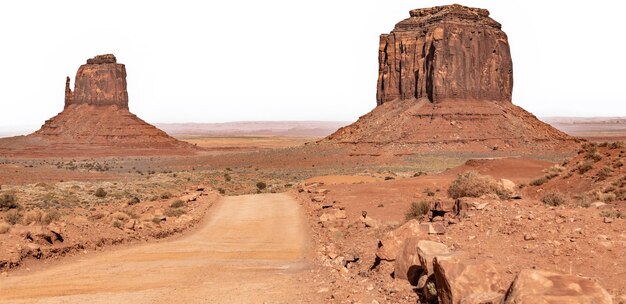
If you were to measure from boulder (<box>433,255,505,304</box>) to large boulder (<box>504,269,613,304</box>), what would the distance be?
1397 mm

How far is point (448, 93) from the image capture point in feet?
305

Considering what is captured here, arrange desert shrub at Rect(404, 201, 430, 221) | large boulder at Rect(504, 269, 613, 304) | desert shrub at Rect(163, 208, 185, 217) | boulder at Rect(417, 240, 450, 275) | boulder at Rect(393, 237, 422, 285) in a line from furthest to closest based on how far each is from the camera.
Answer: desert shrub at Rect(163, 208, 185, 217) < desert shrub at Rect(404, 201, 430, 221) < boulder at Rect(393, 237, 422, 285) < boulder at Rect(417, 240, 450, 275) < large boulder at Rect(504, 269, 613, 304)

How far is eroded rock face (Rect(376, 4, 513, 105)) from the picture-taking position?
93375 millimetres

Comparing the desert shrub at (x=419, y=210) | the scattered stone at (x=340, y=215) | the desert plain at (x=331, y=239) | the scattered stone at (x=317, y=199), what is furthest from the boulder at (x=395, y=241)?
the scattered stone at (x=317, y=199)

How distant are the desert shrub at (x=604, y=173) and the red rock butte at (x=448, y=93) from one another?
56040 millimetres

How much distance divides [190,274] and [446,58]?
84.7 meters

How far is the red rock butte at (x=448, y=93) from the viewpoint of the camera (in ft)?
281

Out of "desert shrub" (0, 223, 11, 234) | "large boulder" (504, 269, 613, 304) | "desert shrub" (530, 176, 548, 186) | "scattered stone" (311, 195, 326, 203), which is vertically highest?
"large boulder" (504, 269, 613, 304)

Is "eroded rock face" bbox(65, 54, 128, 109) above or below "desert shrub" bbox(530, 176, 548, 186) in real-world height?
above

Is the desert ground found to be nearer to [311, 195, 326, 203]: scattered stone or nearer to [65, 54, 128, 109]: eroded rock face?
[311, 195, 326, 203]: scattered stone

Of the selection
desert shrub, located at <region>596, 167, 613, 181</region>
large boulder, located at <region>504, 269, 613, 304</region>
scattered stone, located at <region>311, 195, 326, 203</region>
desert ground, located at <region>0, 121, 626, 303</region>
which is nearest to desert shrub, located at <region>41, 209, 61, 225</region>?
desert ground, located at <region>0, 121, 626, 303</region>

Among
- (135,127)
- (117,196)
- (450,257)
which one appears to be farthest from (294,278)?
(135,127)

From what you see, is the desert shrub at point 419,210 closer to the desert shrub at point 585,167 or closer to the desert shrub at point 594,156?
the desert shrub at point 585,167

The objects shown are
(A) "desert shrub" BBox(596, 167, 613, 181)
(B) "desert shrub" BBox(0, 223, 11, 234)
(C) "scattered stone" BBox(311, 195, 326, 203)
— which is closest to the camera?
(B) "desert shrub" BBox(0, 223, 11, 234)
